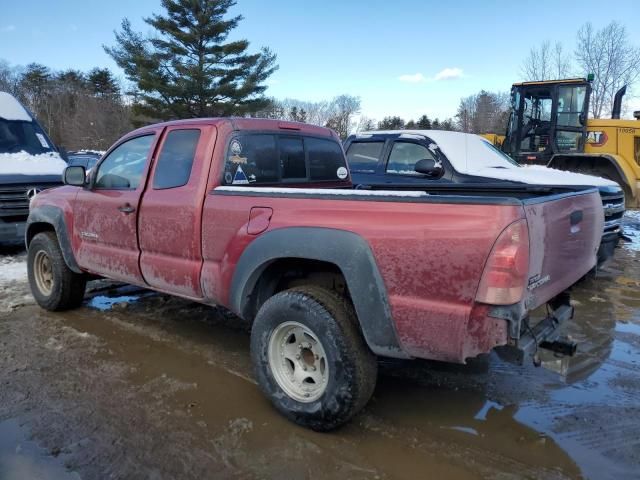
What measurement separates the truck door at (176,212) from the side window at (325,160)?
1.05 m

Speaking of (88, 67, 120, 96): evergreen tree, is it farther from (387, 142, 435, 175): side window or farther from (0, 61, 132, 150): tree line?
(387, 142, 435, 175): side window

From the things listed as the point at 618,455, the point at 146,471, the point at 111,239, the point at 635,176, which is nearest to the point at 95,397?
the point at 146,471

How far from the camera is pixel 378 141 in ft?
26.0

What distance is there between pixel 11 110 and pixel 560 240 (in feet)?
33.4

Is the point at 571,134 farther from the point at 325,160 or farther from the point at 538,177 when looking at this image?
the point at 325,160

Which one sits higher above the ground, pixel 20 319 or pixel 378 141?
pixel 378 141

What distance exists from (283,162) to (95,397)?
7.48 feet

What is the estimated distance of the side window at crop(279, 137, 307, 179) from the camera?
4281 mm

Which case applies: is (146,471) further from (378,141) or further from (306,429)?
(378,141)

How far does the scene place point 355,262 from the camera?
2.84 meters

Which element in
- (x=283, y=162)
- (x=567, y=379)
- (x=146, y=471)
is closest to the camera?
(x=146, y=471)

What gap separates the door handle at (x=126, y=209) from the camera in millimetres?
4259

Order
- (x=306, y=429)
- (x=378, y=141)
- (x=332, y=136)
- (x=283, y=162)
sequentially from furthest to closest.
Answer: (x=378, y=141) < (x=332, y=136) < (x=283, y=162) < (x=306, y=429)

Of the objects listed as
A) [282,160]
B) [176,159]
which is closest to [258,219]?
[282,160]
